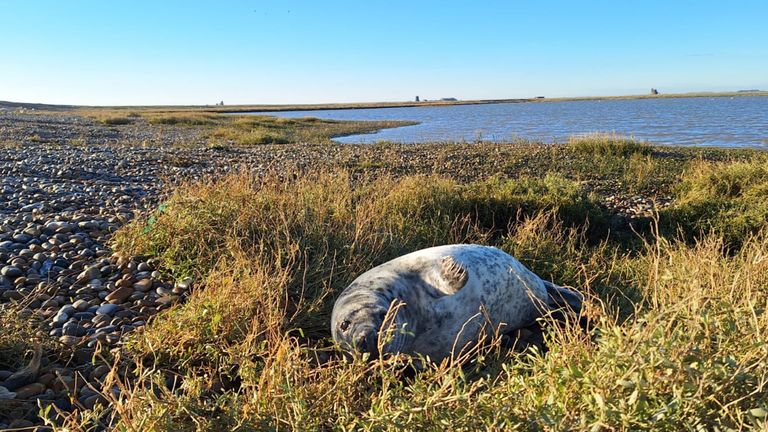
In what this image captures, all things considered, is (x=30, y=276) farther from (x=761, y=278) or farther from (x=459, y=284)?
(x=761, y=278)

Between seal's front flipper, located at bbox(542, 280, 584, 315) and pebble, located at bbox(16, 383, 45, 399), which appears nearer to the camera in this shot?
pebble, located at bbox(16, 383, 45, 399)

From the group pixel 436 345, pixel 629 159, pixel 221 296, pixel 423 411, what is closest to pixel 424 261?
pixel 436 345

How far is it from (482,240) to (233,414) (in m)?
4.53

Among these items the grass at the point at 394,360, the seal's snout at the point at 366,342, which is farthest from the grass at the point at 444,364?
the seal's snout at the point at 366,342

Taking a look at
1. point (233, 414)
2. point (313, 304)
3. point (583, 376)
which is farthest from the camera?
point (313, 304)

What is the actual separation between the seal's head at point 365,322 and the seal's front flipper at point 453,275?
1.41 ft

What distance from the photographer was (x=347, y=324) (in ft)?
11.1

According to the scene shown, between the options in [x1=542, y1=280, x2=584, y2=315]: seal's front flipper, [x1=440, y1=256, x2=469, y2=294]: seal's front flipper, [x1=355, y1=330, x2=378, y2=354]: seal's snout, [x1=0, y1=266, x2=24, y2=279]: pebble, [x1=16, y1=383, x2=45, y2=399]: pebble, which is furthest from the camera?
[x1=0, y1=266, x2=24, y2=279]: pebble

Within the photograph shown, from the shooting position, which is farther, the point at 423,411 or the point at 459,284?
the point at 459,284

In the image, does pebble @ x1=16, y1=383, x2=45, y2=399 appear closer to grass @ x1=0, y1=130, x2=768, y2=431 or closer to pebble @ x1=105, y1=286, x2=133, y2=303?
grass @ x1=0, y1=130, x2=768, y2=431

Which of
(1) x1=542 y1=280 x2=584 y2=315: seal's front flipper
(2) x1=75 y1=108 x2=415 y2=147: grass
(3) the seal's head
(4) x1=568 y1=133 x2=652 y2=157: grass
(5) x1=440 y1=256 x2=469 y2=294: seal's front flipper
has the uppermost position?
(2) x1=75 y1=108 x2=415 y2=147: grass

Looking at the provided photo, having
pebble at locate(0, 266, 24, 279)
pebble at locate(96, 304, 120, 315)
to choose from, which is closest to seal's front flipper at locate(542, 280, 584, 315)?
pebble at locate(96, 304, 120, 315)

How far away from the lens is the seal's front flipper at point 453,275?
373 centimetres

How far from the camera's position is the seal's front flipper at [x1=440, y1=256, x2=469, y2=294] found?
3727 mm
